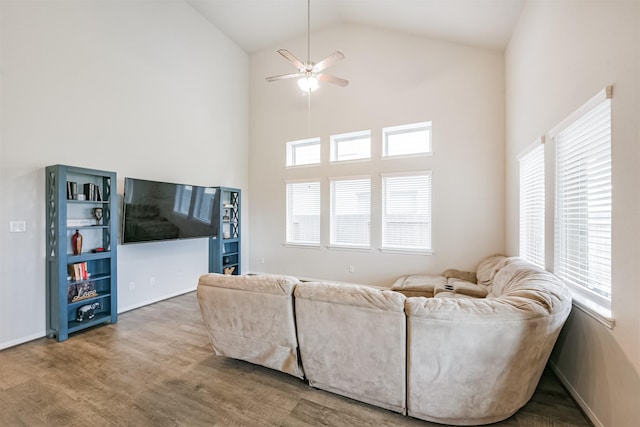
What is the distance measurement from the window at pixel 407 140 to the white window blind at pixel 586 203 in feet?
8.08

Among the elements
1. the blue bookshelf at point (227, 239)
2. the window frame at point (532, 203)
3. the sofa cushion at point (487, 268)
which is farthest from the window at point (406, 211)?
the blue bookshelf at point (227, 239)

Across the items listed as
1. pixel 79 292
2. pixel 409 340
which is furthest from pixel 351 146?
pixel 79 292

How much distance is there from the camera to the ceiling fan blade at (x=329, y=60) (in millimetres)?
3246

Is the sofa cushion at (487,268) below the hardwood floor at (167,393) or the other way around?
the other way around

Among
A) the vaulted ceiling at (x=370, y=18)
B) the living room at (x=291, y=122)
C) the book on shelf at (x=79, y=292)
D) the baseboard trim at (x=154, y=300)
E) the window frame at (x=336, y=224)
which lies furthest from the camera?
the window frame at (x=336, y=224)

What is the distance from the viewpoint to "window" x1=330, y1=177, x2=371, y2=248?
17.4 ft

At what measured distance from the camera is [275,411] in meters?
1.97

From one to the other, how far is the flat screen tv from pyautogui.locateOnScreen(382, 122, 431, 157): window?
3371mm

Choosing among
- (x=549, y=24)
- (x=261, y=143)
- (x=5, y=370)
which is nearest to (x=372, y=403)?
(x=5, y=370)

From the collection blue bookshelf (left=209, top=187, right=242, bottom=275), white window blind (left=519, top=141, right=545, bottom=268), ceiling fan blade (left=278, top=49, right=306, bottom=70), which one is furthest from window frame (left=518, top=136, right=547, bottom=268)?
blue bookshelf (left=209, top=187, right=242, bottom=275)

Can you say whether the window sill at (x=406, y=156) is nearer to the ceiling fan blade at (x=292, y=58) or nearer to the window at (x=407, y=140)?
the window at (x=407, y=140)

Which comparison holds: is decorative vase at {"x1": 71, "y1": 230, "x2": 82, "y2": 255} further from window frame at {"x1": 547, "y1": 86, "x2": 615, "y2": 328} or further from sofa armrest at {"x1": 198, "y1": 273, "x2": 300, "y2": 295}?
window frame at {"x1": 547, "y1": 86, "x2": 615, "y2": 328}

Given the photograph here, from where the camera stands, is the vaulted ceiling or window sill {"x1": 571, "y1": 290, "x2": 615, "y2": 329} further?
the vaulted ceiling

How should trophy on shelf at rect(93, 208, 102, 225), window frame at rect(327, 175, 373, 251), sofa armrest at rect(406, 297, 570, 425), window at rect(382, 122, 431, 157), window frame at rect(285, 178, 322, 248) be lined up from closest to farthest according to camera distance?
sofa armrest at rect(406, 297, 570, 425) < trophy on shelf at rect(93, 208, 102, 225) < window at rect(382, 122, 431, 157) < window frame at rect(327, 175, 373, 251) < window frame at rect(285, 178, 322, 248)
